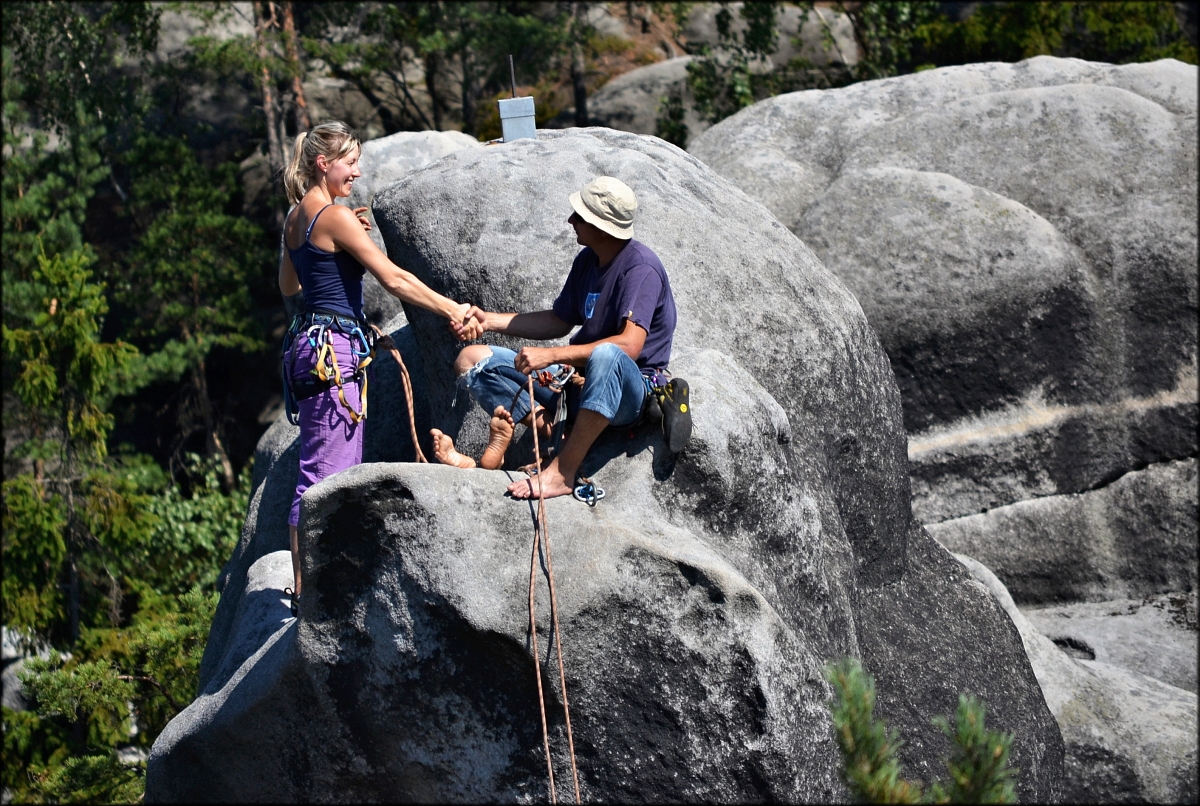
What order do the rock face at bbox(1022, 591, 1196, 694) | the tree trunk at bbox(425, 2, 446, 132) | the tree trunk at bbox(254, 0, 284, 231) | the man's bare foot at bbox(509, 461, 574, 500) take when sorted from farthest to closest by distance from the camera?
the tree trunk at bbox(425, 2, 446, 132), the tree trunk at bbox(254, 0, 284, 231), the rock face at bbox(1022, 591, 1196, 694), the man's bare foot at bbox(509, 461, 574, 500)

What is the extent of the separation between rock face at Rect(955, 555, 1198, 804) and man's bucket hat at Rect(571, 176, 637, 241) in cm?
461

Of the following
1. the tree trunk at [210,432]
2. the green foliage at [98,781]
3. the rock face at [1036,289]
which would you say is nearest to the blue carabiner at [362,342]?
the green foliage at [98,781]

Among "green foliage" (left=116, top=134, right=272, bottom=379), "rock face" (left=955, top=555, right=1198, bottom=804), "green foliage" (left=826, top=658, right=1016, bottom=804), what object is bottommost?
"rock face" (left=955, top=555, right=1198, bottom=804)

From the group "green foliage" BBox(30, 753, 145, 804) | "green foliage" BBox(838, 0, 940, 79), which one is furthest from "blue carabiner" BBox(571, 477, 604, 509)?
"green foliage" BBox(838, 0, 940, 79)

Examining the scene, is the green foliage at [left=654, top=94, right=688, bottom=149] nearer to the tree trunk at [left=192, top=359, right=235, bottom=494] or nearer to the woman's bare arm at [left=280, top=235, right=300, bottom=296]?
the tree trunk at [left=192, top=359, right=235, bottom=494]

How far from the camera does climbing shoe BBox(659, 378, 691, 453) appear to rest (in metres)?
4.84

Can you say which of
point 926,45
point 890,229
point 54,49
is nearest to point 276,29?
point 54,49

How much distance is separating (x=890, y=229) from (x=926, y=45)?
10.2m

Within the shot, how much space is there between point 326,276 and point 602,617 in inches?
84.7

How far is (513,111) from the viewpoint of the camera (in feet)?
23.4

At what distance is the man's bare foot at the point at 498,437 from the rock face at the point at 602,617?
17.0 inches

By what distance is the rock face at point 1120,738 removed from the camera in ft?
24.4

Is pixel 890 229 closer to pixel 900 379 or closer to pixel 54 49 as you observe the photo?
Result: pixel 900 379

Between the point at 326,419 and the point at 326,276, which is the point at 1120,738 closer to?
the point at 326,419
